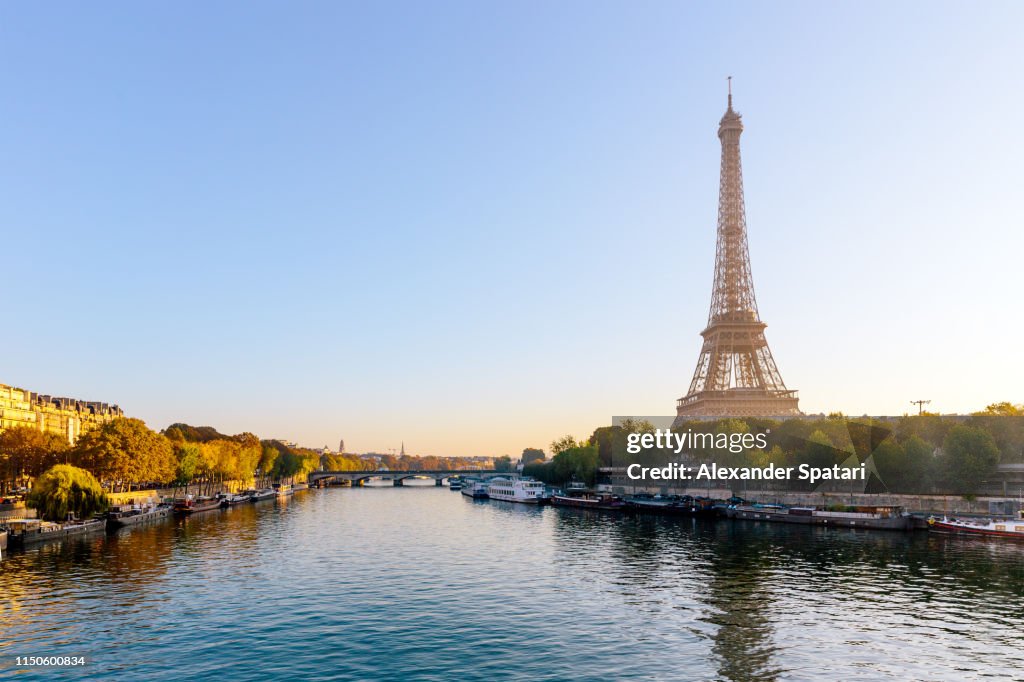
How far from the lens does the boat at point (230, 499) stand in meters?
127

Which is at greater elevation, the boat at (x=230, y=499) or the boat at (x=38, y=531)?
the boat at (x=38, y=531)

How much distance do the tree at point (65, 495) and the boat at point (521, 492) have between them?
3313 inches

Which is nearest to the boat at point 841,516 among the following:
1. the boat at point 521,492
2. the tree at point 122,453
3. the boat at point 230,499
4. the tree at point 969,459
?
the tree at point 969,459

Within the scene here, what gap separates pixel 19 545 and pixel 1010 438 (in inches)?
4850

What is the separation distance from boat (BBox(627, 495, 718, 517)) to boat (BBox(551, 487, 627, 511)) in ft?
7.60

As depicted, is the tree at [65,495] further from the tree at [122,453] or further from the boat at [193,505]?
the boat at [193,505]

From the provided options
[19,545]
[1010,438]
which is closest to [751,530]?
[1010,438]

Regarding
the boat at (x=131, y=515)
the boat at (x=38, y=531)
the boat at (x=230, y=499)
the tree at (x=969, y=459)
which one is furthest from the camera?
the boat at (x=230, y=499)

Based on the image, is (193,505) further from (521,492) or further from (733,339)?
(733,339)

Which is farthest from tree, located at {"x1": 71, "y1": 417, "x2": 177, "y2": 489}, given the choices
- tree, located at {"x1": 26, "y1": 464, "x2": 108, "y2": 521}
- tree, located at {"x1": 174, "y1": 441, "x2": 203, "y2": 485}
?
tree, located at {"x1": 26, "y1": 464, "x2": 108, "y2": 521}

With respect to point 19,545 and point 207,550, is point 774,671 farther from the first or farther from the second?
point 19,545

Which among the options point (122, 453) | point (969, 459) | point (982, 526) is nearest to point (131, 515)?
point (122, 453)

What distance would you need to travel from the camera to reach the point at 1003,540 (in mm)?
73125

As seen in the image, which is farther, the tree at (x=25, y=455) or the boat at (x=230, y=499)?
the boat at (x=230, y=499)
